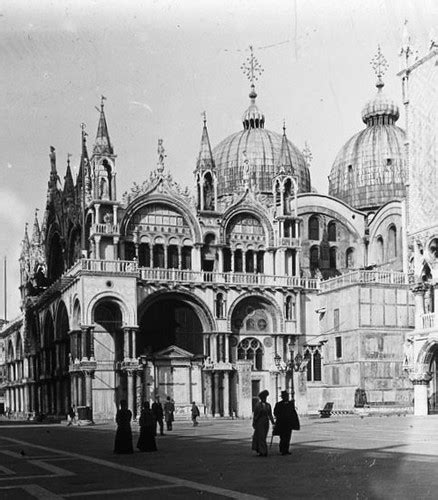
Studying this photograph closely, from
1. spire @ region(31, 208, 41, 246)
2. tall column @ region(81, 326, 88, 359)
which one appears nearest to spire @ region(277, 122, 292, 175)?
tall column @ region(81, 326, 88, 359)

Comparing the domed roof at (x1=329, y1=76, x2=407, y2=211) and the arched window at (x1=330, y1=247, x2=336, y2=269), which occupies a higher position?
the domed roof at (x1=329, y1=76, x2=407, y2=211)

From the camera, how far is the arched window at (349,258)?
65.3 m

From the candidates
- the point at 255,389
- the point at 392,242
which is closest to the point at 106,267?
the point at 255,389

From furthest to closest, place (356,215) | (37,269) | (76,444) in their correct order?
(37,269) → (356,215) → (76,444)

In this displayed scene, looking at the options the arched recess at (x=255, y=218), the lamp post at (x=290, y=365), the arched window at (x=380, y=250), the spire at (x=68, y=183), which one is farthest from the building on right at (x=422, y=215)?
the spire at (x=68, y=183)

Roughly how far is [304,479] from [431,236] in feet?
117

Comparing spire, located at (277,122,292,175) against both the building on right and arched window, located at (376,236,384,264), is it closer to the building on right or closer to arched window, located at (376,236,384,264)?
the building on right

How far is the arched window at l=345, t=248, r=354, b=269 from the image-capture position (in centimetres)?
6534

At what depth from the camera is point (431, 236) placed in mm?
50312

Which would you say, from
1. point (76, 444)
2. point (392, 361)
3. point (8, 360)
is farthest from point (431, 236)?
point (8, 360)

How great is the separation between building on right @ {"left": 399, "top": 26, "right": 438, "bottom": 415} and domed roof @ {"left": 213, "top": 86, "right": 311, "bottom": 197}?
52.8ft

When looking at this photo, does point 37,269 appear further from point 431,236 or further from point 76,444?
point 76,444

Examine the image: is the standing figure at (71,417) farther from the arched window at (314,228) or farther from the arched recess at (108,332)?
the arched window at (314,228)

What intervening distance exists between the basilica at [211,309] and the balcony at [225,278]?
0.30 ft
